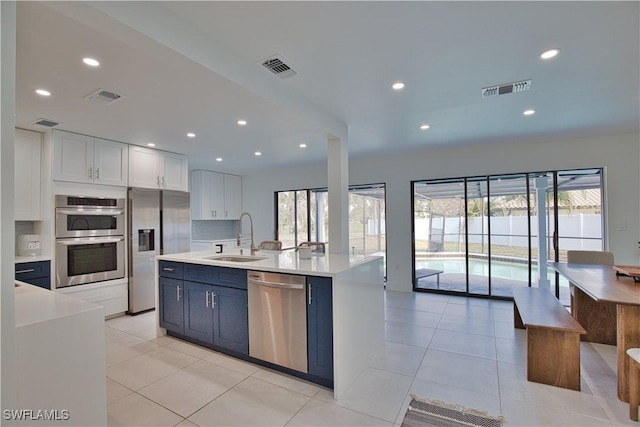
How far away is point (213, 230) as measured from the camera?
730 cm

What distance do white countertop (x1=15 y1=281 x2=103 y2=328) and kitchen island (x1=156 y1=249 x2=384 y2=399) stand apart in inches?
49.1

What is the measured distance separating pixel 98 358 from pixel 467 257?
205 inches

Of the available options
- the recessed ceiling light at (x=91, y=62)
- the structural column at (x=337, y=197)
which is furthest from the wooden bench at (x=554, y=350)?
the recessed ceiling light at (x=91, y=62)

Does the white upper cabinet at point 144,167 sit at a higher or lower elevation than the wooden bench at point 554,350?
higher

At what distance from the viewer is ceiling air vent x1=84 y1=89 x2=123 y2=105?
8.69 ft

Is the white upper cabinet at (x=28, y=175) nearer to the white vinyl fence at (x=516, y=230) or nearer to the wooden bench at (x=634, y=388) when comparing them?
the white vinyl fence at (x=516, y=230)

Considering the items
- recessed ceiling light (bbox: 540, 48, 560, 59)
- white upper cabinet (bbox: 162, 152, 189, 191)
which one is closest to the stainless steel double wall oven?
white upper cabinet (bbox: 162, 152, 189, 191)

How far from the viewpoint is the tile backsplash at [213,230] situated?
22.7ft

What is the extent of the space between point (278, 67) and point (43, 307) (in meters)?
2.12

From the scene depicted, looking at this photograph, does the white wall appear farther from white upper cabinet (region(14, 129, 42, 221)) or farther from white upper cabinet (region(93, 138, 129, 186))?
white upper cabinet (region(14, 129, 42, 221))

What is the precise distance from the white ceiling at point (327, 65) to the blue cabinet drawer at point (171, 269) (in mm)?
1603

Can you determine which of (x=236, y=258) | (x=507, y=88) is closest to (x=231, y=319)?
(x=236, y=258)

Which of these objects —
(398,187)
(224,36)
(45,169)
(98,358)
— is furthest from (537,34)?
(45,169)

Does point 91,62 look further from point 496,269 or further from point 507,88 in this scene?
point 496,269
